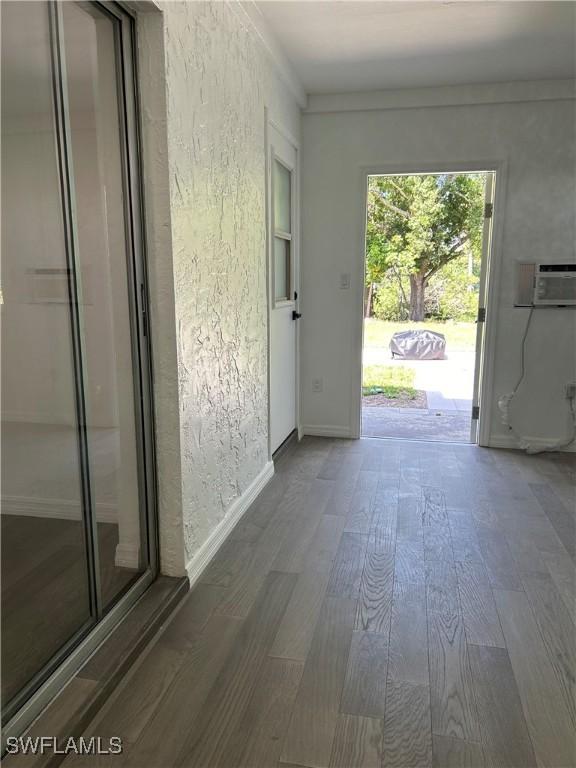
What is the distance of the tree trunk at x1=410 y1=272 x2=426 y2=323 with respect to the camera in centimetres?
864

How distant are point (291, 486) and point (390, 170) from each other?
7.75 ft

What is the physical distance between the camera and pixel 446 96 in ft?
12.1

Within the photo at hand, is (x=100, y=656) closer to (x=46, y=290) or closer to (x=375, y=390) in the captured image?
(x=46, y=290)

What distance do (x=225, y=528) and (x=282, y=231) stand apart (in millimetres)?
2020

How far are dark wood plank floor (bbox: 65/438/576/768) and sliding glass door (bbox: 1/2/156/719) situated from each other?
32cm

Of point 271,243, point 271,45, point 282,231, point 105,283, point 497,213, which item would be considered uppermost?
point 271,45

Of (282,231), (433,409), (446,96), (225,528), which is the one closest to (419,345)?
(433,409)

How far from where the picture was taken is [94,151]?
65.5 inches

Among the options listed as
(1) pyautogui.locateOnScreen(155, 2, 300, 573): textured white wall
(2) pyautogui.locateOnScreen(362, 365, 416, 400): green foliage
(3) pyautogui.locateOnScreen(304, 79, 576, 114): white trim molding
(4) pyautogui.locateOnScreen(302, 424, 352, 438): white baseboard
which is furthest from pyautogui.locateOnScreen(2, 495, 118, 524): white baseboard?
(2) pyautogui.locateOnScreen(362, 365, 416, 400): green foliage

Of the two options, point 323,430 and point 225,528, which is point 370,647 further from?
point 323,430

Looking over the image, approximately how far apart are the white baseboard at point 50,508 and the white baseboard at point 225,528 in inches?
19.4

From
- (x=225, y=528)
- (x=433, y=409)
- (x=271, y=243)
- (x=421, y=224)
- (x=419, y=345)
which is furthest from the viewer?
(x=421, y=224)

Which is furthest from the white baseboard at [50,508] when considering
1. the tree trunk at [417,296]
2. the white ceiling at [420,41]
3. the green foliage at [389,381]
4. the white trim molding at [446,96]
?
the tree trunk at [417,296]

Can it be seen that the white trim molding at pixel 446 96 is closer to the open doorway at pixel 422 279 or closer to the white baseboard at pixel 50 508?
the open doorway at pixel 422 279
